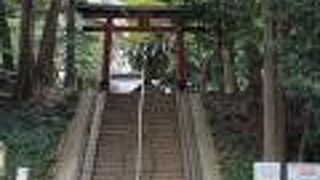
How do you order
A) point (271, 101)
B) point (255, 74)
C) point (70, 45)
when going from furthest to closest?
point (70, 45) → point (255, 74) → point (271, 101)

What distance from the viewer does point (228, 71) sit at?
27422 millimetres

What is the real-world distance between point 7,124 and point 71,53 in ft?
23.2

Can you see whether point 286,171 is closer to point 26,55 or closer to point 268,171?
point 268,171

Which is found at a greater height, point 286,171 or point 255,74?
point 255,74

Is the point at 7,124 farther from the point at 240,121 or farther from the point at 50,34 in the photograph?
the point at 240,121

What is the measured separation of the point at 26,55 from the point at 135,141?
4.25m

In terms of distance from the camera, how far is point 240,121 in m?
22.9

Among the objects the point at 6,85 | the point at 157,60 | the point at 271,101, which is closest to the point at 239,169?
the point at 271,101

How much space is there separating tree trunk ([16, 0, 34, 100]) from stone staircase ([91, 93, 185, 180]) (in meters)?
2.30

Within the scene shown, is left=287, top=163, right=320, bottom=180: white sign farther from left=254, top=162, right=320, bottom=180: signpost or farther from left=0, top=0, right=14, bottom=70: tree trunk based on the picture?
left=0, top=0, right=14, bottom=70: tree trunk

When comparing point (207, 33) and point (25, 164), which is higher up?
point (207, 33)

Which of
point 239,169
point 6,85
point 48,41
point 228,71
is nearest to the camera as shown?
point 239,169

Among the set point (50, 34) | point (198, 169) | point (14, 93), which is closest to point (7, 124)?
point (14, 93)

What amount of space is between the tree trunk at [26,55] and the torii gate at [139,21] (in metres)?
4.60
